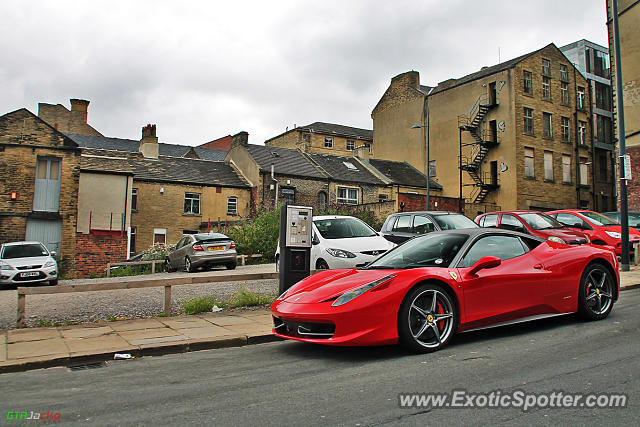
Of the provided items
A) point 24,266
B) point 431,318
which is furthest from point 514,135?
point 431,318

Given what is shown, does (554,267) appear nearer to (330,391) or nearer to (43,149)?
(330,391)

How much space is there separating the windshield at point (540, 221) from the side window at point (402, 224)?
11.0 feet

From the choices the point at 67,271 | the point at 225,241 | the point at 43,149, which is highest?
the point at 43,149

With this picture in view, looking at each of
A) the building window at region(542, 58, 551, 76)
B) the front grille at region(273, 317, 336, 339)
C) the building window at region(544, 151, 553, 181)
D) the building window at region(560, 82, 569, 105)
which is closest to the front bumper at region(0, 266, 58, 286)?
the front grille at region(273, 317, 336, 339)

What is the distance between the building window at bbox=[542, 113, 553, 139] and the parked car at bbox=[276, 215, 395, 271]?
33.5 m

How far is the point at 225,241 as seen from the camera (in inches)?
723

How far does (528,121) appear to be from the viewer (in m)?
38.8

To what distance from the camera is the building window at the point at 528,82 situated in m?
38.5

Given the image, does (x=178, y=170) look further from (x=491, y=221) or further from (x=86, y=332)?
(x=86, y=332)

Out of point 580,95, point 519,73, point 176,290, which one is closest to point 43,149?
point 176,290

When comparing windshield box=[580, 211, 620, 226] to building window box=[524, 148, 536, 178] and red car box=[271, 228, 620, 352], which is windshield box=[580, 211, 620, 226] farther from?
building window box=[524, 148, 536, 178]

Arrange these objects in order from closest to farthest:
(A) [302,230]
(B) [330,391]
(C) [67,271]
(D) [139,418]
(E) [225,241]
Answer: (D) [139,418], (B) [330,391], (A) [302,230], (E) [225,241], (C) [67,271]

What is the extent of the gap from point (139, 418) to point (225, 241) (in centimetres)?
1496

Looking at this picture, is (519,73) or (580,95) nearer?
(519,73)
